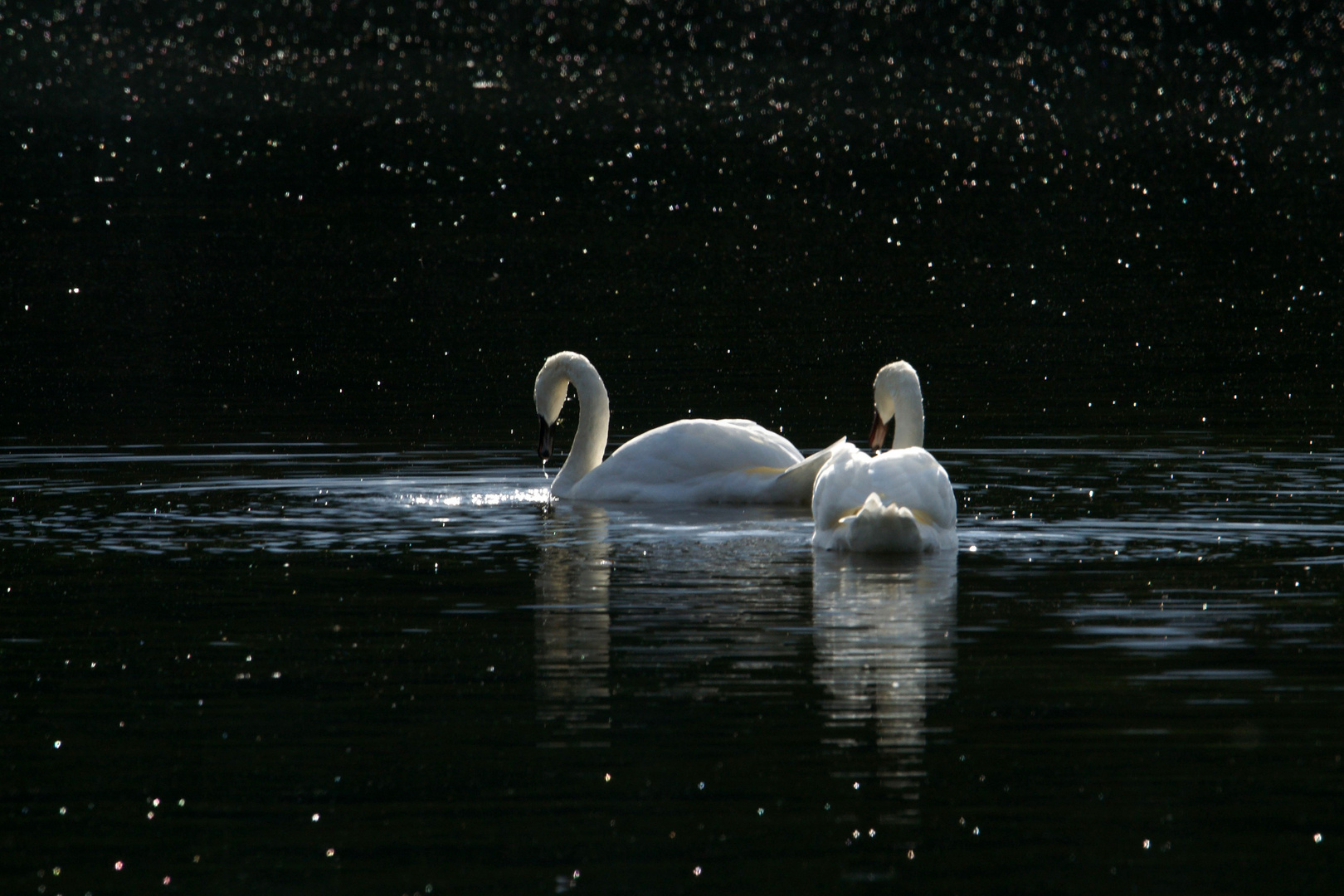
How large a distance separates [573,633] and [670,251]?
87.2 ft

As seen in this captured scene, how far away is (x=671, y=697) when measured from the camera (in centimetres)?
969

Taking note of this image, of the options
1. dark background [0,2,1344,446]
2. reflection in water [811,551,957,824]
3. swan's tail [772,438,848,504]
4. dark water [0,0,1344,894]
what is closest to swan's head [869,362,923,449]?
dark water [0,0,1344,894]

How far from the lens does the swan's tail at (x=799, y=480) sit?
15344 mm

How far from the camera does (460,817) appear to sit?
8.07 metres

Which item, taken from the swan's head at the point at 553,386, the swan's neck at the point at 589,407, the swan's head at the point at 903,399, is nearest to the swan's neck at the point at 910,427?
the swan's head at the point at 903,399

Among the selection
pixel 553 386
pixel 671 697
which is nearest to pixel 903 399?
pixel 553 386

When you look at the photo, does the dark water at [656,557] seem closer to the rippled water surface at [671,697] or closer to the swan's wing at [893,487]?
the rippled water surface at [671,697]

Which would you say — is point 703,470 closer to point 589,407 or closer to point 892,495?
point 589,407

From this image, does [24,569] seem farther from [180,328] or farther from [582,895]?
[180,328]

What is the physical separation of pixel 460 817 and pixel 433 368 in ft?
54.0

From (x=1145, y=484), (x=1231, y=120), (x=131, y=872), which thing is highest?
(x=1231, y=120)

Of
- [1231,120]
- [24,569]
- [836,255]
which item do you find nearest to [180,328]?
[836,255]

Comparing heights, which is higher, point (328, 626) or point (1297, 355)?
point (1297, 355)

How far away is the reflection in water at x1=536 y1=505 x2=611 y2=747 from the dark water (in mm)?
33
